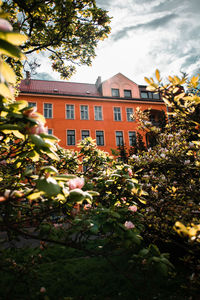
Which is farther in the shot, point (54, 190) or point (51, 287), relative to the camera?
point (51, 287)

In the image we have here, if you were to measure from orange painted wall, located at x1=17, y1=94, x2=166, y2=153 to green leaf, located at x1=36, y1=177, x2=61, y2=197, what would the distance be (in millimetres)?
17998

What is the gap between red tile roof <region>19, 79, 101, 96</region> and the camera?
21242 millimetres

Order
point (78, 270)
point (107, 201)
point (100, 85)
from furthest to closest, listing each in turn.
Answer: point (100, 85) < point (78, 270) < point (107, 201)

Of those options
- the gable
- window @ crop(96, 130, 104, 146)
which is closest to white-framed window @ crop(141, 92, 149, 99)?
the gable

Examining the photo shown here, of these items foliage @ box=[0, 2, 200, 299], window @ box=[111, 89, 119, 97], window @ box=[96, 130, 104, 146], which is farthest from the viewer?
window @ box=[111, 89, 119, 97]

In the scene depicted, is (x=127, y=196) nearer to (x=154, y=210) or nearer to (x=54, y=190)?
(x=154, y=210)

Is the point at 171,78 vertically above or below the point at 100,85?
below

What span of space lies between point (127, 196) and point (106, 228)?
117 centimetres

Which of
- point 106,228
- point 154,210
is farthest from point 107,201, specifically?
point 106,228

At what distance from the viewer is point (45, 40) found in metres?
6.19

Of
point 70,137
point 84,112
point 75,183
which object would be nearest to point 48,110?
point 70,137

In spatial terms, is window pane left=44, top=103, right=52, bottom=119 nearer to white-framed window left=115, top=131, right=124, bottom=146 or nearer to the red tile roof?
the red tile roof

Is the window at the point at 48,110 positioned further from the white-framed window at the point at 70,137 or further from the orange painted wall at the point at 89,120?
the white-framed window at the point at 70,137

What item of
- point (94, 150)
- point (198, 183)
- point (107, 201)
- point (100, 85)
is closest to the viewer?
point (107, 201)
